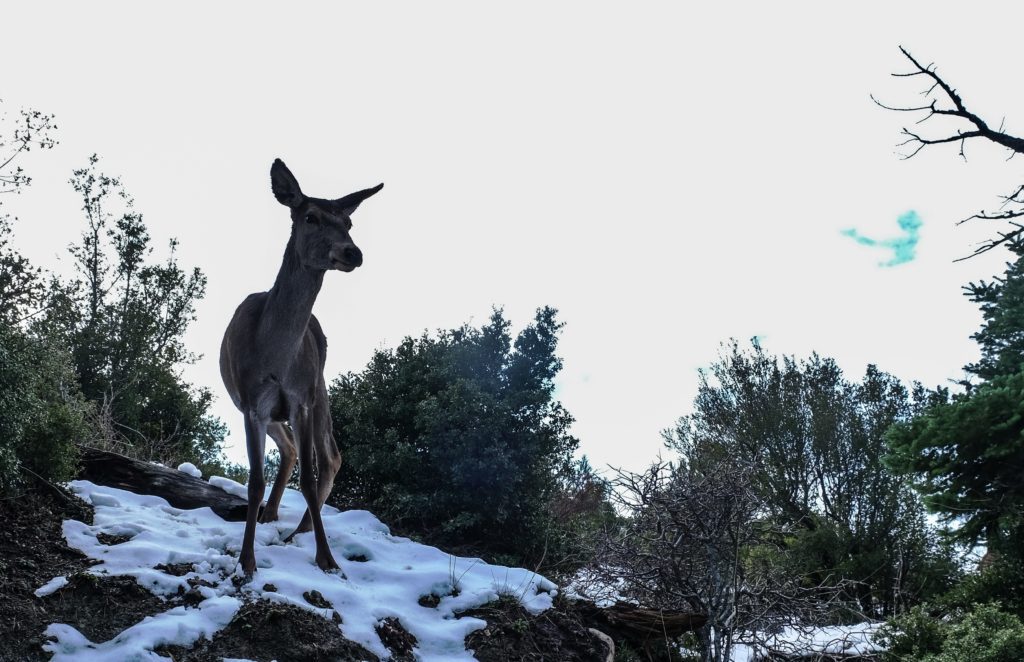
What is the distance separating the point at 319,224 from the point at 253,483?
223cm

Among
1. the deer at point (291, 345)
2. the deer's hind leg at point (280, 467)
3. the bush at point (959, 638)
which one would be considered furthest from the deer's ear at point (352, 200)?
the bush at point (959, 638)

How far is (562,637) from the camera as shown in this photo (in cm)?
684

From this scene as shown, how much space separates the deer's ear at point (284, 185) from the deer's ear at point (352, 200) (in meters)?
0.33

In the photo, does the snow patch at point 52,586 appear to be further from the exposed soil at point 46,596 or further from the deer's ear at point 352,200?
the deer's ear at point 352,200

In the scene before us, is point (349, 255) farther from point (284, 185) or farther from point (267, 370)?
point (267, 370)

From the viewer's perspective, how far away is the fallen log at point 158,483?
8336 millimetres

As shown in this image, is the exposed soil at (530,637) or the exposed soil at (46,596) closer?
the exposed soil at (46,596)

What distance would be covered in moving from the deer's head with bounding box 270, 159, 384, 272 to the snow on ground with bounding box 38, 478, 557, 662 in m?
2.58

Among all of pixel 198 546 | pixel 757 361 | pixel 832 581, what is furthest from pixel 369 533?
pixel 757 361

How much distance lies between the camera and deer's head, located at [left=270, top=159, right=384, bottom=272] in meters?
6.21

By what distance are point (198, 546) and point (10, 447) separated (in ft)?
5.80

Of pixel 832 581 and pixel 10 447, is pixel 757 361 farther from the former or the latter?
pixel 10 447

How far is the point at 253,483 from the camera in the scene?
21.1 feet

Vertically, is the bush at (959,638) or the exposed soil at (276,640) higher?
the bush at (959,638)
